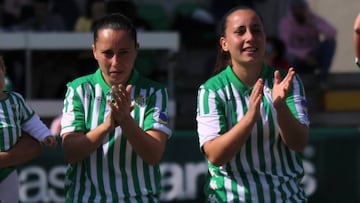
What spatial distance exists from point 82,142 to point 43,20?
277 inches

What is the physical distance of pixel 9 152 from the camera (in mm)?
4691

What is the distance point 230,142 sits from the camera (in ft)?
15.0

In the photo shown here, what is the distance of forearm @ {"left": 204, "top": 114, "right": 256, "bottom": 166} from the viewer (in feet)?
14.9

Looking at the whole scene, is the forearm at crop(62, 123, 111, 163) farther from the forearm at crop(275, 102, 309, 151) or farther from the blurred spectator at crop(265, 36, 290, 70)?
the blurred spectator at crop(265, 36, 290, 70)

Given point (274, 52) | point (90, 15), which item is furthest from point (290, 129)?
point (90, 15)

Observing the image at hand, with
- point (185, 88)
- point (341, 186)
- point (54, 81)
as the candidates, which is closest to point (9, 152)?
point (341, 186)

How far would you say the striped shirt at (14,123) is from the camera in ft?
15.4

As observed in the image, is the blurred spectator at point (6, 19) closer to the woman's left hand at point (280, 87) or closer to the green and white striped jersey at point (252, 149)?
the green and white striped jersey at point (252, 149)

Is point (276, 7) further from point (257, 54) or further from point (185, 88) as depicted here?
point (257, 54)

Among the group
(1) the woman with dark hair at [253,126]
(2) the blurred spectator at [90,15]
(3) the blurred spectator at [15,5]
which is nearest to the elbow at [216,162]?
(1) the woman with dark hair at [253,126]

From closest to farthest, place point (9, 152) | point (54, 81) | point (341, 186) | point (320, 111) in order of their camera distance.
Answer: point (9, 152) < point (341, 186) < point (54, 81) < point (320, 111)

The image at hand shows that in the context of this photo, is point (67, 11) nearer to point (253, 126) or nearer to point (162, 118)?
point (162, 118)

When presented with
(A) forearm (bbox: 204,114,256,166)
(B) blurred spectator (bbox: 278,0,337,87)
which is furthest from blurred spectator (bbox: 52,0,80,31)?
(A) forearm (bbox: 204,114,256,166)

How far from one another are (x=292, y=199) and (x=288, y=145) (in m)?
0.30
